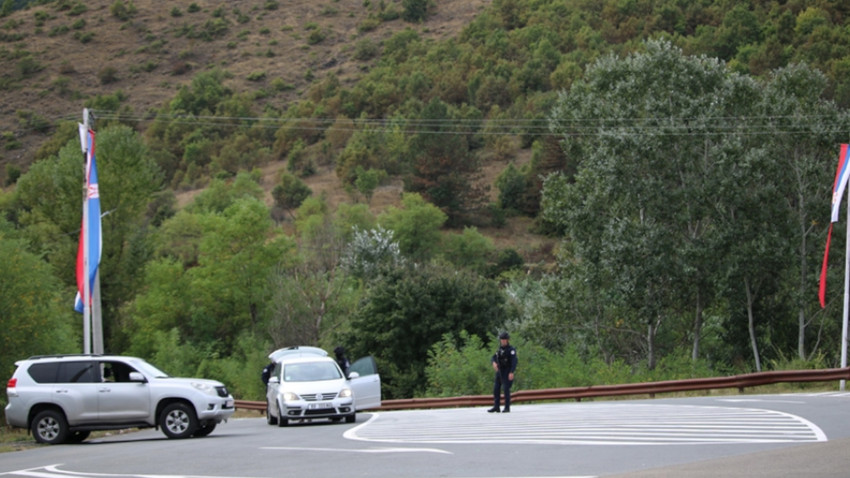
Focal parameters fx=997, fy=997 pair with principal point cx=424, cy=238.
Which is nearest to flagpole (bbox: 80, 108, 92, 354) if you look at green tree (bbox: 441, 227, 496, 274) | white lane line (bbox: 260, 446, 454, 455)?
white lane line (bbox: 260, 446, 454, 455)

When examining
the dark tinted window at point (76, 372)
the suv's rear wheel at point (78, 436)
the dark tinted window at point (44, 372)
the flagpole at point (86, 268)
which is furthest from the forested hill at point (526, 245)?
the dark tinted window at point (76, 372)

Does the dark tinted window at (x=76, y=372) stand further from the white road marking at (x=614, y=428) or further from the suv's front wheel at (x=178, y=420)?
the white road marking at (x=614, y=428)

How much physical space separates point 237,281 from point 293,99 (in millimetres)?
123475

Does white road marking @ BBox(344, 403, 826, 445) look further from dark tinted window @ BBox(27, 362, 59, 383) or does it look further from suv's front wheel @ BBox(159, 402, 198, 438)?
dark tinted window @ BBox(27, 362, 59, 383)

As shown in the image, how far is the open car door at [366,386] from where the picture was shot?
26.2 meters

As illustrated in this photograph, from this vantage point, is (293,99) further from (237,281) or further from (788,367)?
(788,367)

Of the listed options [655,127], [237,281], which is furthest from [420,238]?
[655,127]

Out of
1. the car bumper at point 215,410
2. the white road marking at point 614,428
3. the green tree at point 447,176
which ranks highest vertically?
the green tree at point 447,176

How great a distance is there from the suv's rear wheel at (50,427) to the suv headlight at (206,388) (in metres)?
2.77

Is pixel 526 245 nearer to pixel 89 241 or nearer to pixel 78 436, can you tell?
pixel 89 241

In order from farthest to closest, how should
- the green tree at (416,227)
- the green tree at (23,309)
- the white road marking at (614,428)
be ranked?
the green tree at (416,227), the green tree at (23,309), the white road marking at (614,428)

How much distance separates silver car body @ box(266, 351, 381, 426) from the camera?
75.9 ft

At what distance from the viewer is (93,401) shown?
20469 mm

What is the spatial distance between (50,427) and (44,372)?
1.16 m
